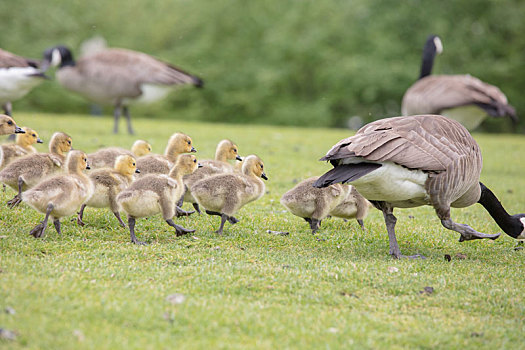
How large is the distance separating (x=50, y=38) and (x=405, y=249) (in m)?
35.0

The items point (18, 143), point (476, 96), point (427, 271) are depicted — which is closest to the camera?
point (427, 271)

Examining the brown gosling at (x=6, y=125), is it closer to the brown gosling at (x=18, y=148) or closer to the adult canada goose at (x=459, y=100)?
the brown gosling at (x=18, y=148)

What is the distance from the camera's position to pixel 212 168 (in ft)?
26.1

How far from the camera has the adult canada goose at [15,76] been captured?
12.6 metres

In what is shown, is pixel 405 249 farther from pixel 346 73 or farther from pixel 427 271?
pixel 346 73

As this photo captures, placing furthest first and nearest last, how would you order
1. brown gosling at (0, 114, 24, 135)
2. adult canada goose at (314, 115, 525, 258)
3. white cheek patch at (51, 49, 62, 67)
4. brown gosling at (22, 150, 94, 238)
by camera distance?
white cheek patch at (51, 49, 62, 67) → brown gosling at (0, 114, 24, 135) → brown gosling at (22, 150, 94, 238) → adult canada goose at (314, 115, 525, 258)

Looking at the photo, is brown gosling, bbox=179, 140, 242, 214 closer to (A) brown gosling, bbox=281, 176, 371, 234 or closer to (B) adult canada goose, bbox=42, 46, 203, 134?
(A) brown gosling, bbox=281, 176, 371, 234

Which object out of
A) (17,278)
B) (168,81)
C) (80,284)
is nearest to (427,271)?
(80,284)

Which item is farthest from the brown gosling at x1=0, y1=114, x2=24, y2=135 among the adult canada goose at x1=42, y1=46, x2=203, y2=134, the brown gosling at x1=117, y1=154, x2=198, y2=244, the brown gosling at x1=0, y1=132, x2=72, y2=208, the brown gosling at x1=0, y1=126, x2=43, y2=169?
the adult canada goose at x1=42, y1=46, x2=203, y2=134

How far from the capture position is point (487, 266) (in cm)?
621

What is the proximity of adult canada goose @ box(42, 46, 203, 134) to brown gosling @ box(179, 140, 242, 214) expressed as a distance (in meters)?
8.14

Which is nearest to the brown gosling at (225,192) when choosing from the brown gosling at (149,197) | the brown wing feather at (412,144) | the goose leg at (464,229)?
the brown gosling at (149,197)

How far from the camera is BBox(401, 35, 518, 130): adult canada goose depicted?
14273 millimetres

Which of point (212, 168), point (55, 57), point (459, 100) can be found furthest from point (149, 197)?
point (55, 57)
